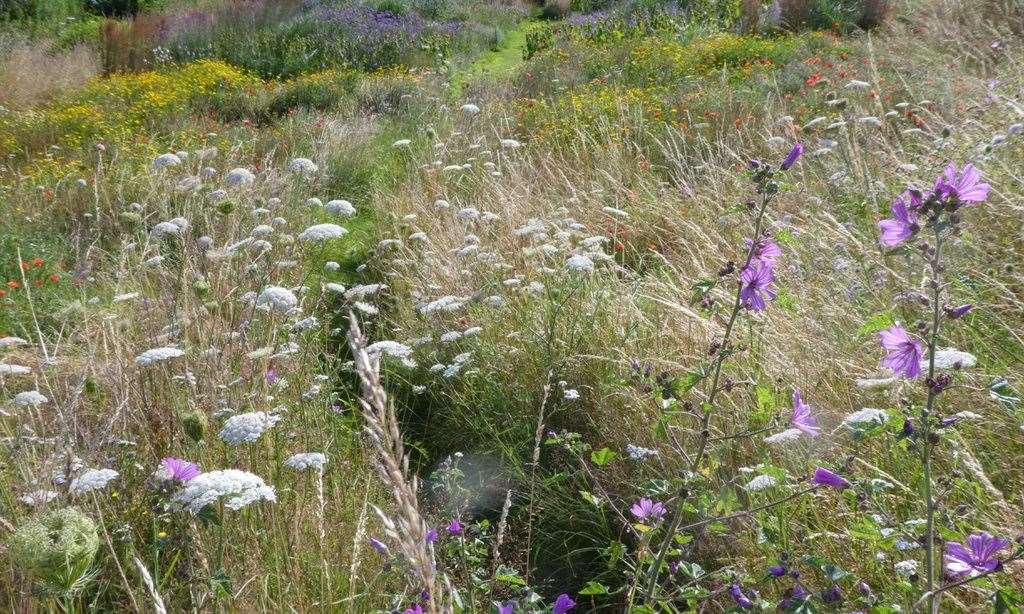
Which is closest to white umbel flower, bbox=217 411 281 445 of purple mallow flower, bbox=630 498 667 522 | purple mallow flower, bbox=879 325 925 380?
purple mallow flower, bbox=630 498 667 522

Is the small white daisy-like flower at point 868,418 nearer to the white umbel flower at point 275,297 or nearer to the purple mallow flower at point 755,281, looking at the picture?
the purple mallow flower at point 755,281

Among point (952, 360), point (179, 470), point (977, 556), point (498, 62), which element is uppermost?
point (952, 360)

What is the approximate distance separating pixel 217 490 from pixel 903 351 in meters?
1.15

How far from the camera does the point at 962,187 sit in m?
1.18

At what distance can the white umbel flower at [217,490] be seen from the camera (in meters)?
1.33

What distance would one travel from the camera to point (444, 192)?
491 cm

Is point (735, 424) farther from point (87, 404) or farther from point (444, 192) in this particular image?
point (444, 192)

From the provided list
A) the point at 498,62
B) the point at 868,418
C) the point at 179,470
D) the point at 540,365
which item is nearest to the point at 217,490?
the point at 179,470

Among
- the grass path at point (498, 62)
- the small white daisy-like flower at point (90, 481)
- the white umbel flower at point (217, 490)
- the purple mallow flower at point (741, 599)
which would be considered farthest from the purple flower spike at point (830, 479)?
the grass path at point (498, 62)

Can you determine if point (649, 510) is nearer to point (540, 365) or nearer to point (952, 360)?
point (952, 360)

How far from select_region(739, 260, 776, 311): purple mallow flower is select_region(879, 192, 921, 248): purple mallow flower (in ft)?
0.69

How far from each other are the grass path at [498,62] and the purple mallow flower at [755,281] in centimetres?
738

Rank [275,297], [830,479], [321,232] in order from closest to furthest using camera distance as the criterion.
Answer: [830,479]
[275,297]
[321,232]

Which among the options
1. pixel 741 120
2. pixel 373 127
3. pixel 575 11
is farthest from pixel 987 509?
pixel 575 11
